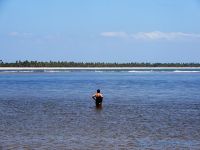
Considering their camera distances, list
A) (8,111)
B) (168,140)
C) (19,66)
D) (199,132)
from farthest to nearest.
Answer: (19,66)
(8,111)
(199,132)
(168,140)

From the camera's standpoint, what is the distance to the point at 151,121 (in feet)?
79.2

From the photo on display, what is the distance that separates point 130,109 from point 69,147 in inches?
527

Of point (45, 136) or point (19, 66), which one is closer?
point (45, 136)

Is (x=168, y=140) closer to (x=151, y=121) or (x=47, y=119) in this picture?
(x=151, y=121)

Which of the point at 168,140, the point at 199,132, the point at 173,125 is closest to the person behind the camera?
the point at 168,140

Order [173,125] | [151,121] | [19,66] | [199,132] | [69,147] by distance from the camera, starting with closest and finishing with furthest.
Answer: [69,147] < [199,132] < [173,125] < [151,121] < [19,66]

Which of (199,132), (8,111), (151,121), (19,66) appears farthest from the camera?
(19,66)

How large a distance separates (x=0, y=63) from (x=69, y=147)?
585ft

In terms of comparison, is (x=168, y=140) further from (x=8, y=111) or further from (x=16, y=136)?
(x=8, y=111)

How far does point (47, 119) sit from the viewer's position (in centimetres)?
2530

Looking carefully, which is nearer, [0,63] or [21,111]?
[21,111]

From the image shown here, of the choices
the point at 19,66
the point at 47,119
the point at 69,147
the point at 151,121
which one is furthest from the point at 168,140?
the point at 19,66

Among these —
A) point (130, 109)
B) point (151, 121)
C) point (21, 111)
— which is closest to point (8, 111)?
point (21, 111)

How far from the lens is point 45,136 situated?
1961 centimetres
